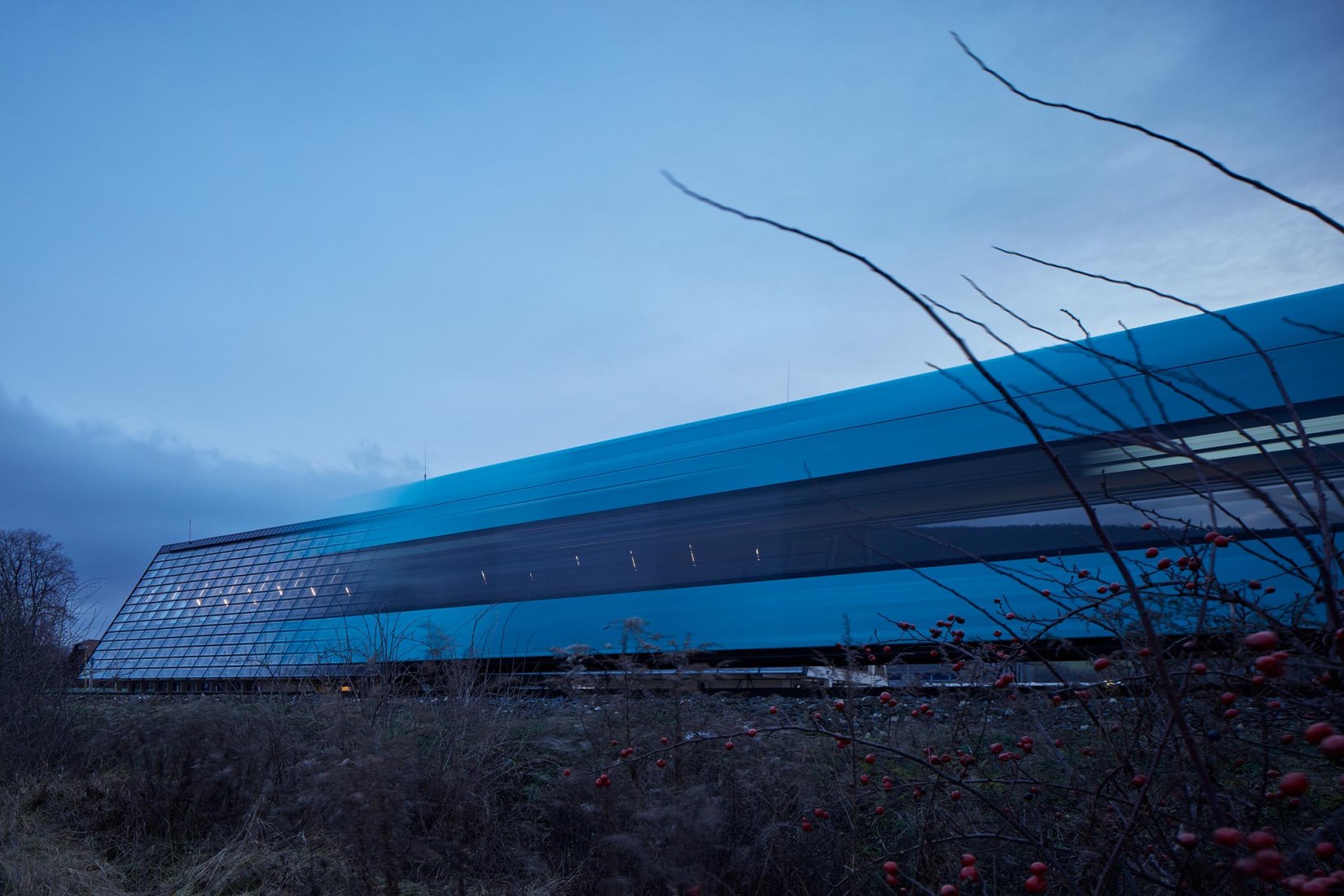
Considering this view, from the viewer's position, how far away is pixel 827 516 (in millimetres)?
7699

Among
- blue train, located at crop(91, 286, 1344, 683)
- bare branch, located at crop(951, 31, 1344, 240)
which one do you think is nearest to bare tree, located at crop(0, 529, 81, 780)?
blue train, located at crop(91, 286, 1344, 683)

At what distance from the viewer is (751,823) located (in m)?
3.66

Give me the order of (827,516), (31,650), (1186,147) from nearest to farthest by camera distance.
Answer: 1. (1186,147)
2. (31,650)
3. (827,516)

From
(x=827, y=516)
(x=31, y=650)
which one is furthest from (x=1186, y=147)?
(x=31, y=650)

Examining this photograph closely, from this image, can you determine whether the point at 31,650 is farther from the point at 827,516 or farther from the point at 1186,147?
the point at 1186,147

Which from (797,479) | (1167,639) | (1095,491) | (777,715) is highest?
(797,479)

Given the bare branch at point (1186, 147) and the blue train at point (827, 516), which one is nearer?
the bare branch at point (1186, 147)

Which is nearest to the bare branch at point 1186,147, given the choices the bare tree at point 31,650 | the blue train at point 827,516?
the blue train at point 827,516

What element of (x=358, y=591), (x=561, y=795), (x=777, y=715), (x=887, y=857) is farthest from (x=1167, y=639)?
(x=358, y=591)

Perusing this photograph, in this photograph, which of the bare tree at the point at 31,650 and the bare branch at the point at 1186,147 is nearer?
the bare branch at the point at 1186,147

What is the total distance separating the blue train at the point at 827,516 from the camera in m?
5.78

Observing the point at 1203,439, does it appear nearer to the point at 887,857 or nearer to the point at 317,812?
the point at 887,857

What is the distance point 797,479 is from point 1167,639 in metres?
Result: 5.35

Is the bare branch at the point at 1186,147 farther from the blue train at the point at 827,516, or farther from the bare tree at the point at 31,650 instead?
the bare tree at the point at 31,650
